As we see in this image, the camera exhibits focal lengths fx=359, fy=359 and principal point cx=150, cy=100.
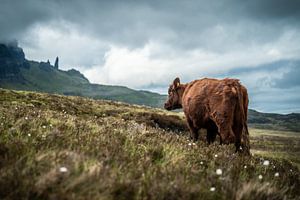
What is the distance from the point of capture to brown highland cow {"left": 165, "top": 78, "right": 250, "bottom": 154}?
11.1 m

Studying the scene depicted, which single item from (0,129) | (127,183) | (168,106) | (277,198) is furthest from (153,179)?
(168,106)

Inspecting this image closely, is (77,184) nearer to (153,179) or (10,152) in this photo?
(153,179)

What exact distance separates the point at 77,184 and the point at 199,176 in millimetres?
2085

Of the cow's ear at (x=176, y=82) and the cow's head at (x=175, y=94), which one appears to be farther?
the cow's head at (x=175, y=94)

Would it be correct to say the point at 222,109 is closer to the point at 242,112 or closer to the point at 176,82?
the point at 242,112

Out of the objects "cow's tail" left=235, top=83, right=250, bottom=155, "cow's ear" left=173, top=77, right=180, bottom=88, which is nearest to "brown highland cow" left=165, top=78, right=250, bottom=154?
"cow's tail" left=235, top=83, right=250, bottom=155

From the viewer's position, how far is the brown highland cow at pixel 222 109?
1110cm

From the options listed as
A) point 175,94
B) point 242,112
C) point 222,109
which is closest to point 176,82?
point 175,94

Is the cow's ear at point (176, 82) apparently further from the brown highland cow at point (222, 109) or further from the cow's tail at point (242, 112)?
the cow's tail at point (242, 112)

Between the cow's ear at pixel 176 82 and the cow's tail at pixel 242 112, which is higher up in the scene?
the cow's ear at pixel 176 82

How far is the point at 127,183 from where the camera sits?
4.01 metres

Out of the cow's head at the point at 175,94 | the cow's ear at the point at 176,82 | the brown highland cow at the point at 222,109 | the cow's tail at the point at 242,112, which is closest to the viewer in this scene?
the brown highland cow at the point at 222,109

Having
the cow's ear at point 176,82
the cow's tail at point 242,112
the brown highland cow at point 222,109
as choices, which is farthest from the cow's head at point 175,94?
the cow's tail at point 242,112

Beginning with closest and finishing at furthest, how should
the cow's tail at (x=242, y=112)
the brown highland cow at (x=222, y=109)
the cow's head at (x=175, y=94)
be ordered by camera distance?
the brown highland cow at (x=222, y=109)
the cow's tail at (x=242, y=112)
the cow's head at (x=175, y=94)
